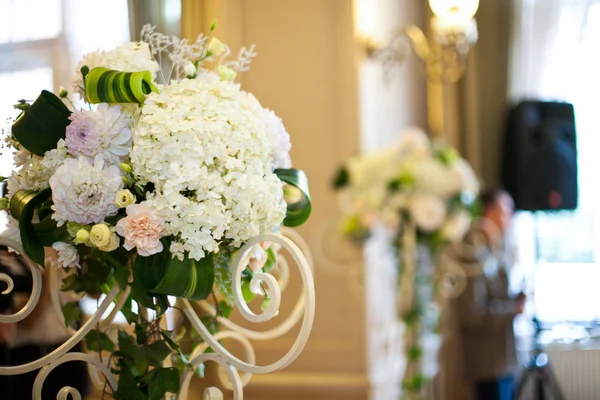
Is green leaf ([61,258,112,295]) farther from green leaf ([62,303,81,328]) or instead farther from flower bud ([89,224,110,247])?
→ flower bud ([89,224,110,247])

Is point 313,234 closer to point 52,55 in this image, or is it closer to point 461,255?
point 461,255

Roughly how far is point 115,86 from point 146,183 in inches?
6.4

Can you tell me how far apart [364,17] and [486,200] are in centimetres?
130

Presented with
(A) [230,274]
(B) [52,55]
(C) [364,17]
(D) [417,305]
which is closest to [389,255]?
(D) [417,305]

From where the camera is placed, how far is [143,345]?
126cm

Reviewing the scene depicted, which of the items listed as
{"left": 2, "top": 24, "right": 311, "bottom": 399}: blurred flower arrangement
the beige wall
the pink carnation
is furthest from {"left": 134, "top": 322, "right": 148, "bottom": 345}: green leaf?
the beige wall

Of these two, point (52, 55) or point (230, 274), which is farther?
point (52, 55)

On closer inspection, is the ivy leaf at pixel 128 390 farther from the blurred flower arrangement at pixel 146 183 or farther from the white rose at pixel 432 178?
the white rose at pixel 432 178

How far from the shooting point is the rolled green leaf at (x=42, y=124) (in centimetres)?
120

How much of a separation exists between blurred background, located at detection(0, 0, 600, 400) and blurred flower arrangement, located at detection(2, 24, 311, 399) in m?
0.17

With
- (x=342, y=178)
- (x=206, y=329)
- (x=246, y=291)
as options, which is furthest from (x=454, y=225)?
(x=206, y=329)

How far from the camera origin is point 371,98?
389 cm

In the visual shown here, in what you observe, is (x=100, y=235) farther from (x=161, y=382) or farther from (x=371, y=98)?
(x=371, y=98)

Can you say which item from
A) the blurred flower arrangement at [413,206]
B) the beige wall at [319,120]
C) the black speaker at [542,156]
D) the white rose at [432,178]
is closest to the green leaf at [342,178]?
the blurred flower arrangement at [413,206]
